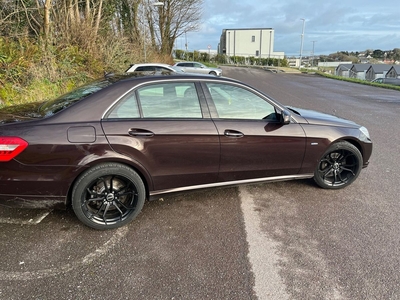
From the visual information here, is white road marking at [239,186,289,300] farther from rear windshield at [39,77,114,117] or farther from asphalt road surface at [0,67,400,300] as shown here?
rear windshield at [39,77,114,117]

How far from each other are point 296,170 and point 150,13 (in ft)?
82.8

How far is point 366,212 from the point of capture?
3232mm

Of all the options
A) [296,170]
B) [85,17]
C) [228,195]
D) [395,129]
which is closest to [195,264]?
[228,195]

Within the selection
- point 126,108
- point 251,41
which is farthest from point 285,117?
point 251,41

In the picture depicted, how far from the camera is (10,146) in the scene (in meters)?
2.50

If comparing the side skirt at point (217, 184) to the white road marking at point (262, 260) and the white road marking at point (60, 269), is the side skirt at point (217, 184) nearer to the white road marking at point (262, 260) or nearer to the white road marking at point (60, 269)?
the white road marking at point (262, 260)

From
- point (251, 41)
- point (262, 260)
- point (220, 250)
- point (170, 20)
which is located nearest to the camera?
point (262, 260)

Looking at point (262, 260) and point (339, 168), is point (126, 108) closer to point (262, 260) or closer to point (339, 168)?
point (262, 260)

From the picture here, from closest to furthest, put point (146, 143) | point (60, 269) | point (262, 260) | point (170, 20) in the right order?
1. point (60, 269)
2. point (262, 260)
3. point (146, 143)
4. point (170, 20)

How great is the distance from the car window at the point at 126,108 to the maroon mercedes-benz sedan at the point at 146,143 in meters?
0.01

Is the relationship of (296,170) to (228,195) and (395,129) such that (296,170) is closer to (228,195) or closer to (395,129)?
(228,195)

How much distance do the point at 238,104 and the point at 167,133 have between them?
0.97 m

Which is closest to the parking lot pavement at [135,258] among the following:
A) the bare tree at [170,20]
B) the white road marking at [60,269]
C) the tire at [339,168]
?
the white road marking at [60,269]

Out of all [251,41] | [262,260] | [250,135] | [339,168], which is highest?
[251,41]
